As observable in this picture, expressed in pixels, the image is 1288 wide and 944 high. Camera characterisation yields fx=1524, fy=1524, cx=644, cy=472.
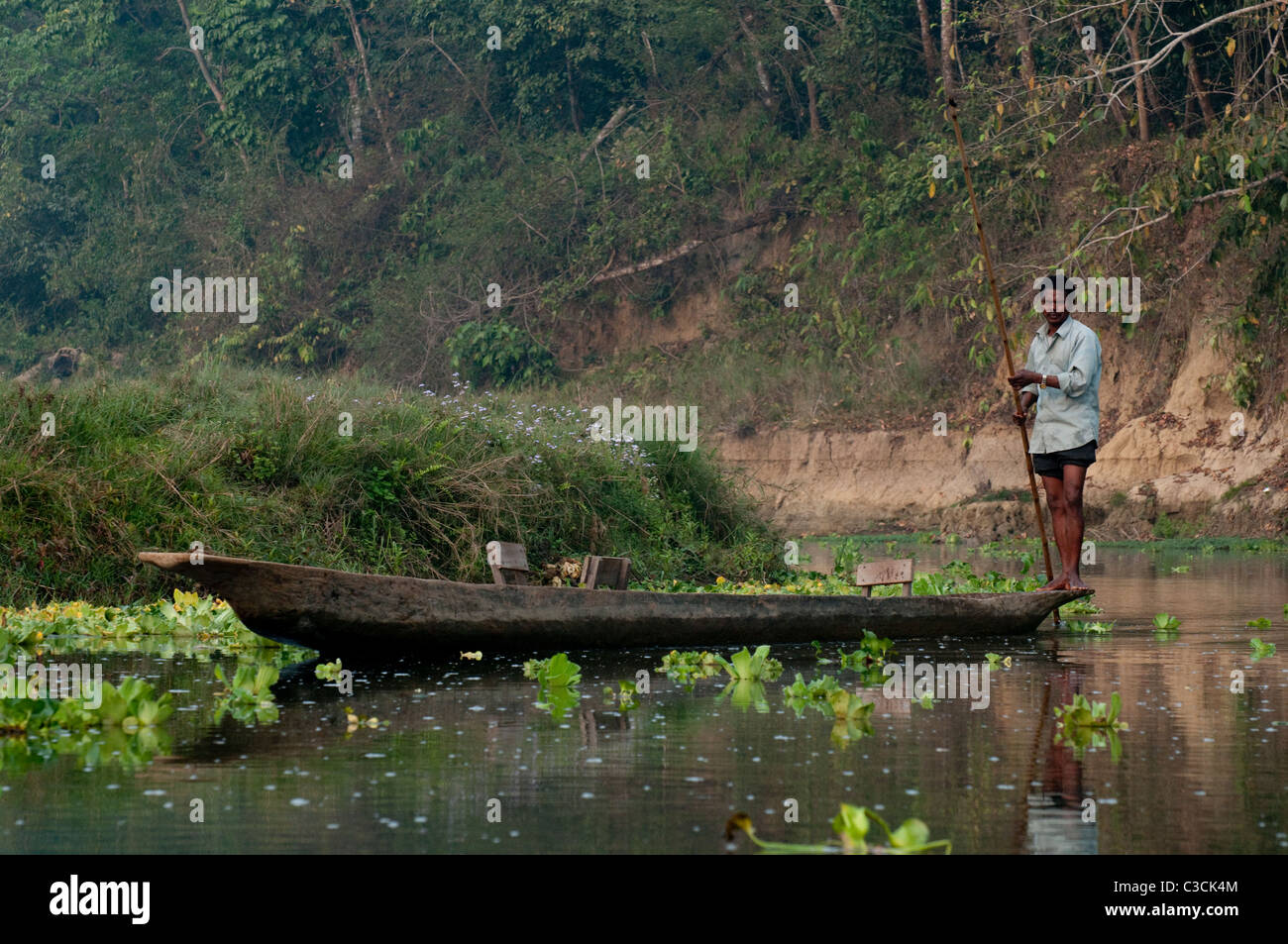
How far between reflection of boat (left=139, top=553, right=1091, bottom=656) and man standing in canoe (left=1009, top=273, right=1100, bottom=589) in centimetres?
49

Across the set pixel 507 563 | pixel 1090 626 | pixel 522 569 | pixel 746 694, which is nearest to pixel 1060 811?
pixel 746 694

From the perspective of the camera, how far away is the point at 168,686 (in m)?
7.38

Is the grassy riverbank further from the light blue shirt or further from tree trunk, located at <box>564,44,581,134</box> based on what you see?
tree trunk, located at <box>564,44,581,134</box>

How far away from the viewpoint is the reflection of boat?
7.28 m

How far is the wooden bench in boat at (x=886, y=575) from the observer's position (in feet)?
32.9

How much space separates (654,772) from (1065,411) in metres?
5.48

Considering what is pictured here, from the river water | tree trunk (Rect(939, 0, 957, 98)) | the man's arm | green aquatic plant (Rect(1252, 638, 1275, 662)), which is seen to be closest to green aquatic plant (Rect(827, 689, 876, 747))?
the river water

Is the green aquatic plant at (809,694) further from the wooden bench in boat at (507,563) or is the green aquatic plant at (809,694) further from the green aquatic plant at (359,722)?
the wooden bench in boat at (507,563)

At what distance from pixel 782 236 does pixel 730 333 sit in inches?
92.3

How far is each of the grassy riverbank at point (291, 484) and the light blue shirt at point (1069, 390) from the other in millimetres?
4001

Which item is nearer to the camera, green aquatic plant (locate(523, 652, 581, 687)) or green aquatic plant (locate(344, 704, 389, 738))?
green aquatic plant (locate(344, 704, 389, 738))

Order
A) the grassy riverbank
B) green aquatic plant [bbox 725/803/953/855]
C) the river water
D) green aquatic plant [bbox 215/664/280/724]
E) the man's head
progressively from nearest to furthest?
green aquatic plant [bbox 725/803/953/855] < the river water < green aquatic plant [bbox 215/664/280/724] < the man's head < the grassy riverbank

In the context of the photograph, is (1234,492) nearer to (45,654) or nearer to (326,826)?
(45,654)

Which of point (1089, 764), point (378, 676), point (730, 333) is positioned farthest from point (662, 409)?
point (1089, 764)
